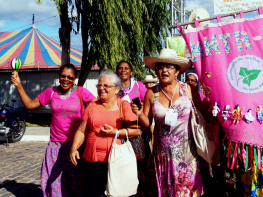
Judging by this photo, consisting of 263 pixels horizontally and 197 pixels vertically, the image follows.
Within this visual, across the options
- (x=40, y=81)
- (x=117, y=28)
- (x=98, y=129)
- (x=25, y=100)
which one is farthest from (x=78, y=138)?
(x=40, y=81)

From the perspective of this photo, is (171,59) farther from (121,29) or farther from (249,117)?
(121,29)

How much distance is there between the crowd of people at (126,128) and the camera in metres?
2.90

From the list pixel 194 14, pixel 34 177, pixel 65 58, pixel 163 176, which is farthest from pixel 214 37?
pixel 65 58

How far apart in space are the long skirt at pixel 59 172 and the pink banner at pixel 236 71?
191 centimetres

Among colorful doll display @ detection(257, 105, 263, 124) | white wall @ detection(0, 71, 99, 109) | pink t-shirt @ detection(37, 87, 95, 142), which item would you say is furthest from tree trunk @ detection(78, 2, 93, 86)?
white wall @ detection(0, 71, 99, 109)

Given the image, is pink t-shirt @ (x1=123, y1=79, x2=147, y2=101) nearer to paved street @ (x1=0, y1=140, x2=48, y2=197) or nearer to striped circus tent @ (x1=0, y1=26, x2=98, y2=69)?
paved street @ (x1=0, y1=140, x2=48, y2=197)

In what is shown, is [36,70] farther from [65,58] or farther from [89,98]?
[89,98]

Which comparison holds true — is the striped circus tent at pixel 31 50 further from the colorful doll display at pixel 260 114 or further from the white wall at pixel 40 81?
the colorful doll display at pixel 260 114

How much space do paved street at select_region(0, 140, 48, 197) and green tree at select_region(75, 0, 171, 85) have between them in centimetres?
331

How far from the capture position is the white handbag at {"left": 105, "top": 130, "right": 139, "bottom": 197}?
2.80m

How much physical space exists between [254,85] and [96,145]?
1691mm

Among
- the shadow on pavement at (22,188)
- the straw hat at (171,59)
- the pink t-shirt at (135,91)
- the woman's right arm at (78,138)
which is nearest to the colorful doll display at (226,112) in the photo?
the straw hat at (171,59)

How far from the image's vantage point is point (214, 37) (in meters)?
2.66

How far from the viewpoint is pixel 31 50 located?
58.3 ft
